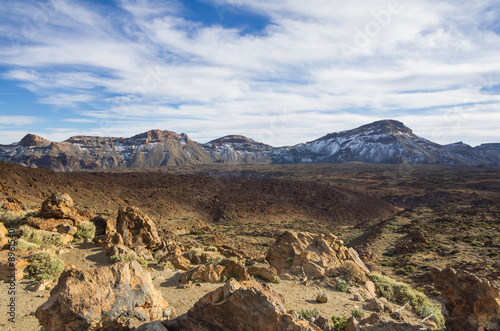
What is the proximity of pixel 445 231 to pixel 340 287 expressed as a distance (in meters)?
22.7

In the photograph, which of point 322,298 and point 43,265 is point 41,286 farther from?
point 322,298

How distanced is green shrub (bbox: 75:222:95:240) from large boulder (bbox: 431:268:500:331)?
14.9 metres

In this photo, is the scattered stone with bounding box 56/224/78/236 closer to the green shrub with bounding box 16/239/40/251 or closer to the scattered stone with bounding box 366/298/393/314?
the green shrub with bounding box 16/239/40/251

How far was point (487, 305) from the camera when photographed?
5.20 m

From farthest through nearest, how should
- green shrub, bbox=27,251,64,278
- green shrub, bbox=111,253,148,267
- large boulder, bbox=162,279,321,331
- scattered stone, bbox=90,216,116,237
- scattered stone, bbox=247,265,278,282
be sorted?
scattered stone, bbox=90,216,116,237, green shrub, bbox=111,253,148,267, scattered stone, bbox=247,265,278,282, green shrub, bbox=27,251,64,278, large boulder, bbox=162,279,321,331

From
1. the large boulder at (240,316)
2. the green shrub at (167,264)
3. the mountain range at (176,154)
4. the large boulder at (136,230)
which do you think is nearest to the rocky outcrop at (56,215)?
the large boulder at (136,230)

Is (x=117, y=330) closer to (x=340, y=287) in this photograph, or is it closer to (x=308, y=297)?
(x=308, y=297)

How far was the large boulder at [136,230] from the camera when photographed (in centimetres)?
1400

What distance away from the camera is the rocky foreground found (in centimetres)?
455

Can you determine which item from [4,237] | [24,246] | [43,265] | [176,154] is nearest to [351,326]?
[43,265]

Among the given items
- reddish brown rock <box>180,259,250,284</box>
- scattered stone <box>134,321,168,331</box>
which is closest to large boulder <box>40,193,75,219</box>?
reddish brown rock <box>180,259,250,284</box>

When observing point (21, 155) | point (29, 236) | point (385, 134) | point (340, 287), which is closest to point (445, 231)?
point (340, 287)

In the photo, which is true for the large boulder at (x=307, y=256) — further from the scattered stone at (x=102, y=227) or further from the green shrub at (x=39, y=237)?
the green shrub at (x=39, y=237)

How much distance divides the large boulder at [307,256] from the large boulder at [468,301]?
5370mm
